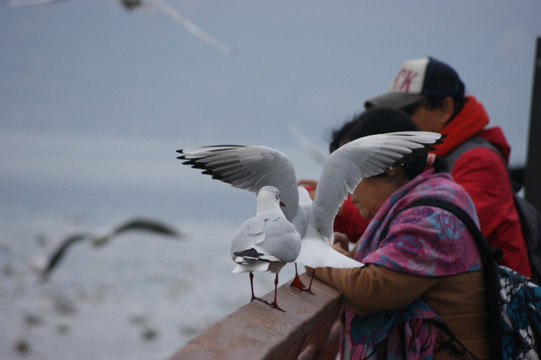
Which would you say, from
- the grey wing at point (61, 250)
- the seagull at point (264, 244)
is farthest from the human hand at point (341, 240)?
the grey wing at point (61, 250)

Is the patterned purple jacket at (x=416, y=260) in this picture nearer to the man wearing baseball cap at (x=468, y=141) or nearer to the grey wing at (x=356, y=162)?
the grey wing at (x=356, y=162)

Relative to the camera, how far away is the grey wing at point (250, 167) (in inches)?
25.5

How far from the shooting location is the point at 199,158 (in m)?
0.64

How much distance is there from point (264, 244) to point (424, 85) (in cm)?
94

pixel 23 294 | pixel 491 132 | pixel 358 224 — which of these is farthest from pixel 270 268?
pixel 23 294

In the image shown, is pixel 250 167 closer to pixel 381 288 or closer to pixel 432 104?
pixel 381 288

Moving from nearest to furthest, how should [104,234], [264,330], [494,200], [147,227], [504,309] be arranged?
[264,330], [504,309], [494,200], [104,234], [147,227]

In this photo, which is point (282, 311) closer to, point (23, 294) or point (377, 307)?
point (377, 307)

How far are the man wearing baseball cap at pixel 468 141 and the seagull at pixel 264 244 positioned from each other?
72 centimetres

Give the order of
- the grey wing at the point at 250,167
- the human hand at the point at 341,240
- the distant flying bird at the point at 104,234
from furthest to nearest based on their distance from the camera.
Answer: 1. the distant flying bird at the point at 104,234
2. the human hand at the point at 341,240
3. the grey wing at the point at 250,167

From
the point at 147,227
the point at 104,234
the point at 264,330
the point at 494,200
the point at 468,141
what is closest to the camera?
the point at 264,330

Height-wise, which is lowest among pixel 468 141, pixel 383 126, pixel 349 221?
pixel 349 221

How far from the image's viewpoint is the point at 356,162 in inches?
26.6

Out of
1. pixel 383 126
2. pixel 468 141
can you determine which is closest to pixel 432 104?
pixel 468 141
